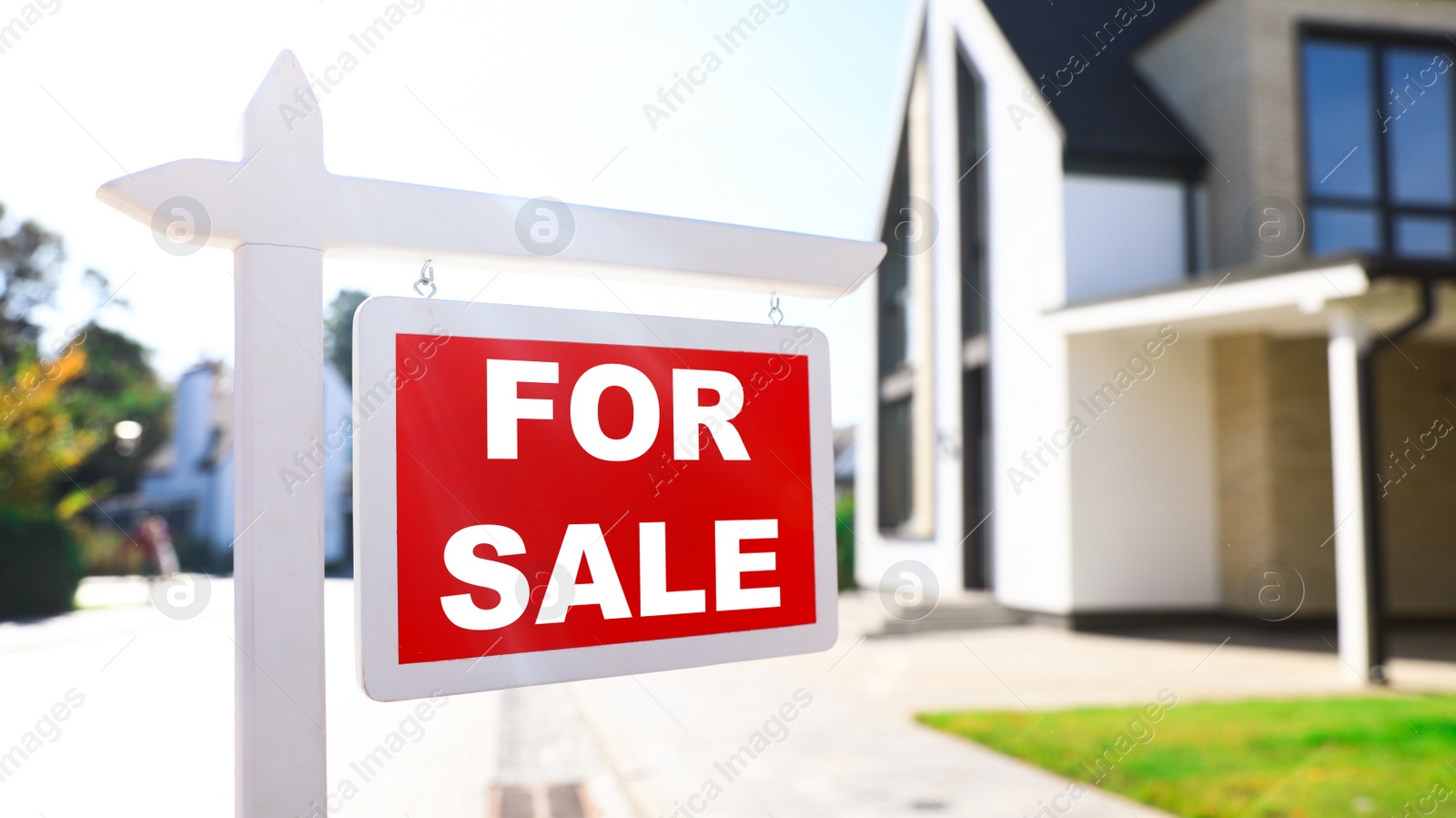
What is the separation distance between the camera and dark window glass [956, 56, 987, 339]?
15.4 meters

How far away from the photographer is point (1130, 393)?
12.5 meters

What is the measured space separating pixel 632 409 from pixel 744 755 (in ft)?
16.3

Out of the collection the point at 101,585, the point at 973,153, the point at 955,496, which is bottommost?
the point at 101,585

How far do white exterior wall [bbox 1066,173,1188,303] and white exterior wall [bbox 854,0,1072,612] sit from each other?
0.40 meters

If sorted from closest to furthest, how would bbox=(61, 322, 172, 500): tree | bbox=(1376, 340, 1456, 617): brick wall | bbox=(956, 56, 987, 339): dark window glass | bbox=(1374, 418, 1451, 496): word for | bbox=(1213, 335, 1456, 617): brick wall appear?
bbox=(1213, 335, 1456, 617): brick wall < bbox=(1376, 340, 1456, 617): brick wall < bbox=(1374, 418, 1451, 496): word for < bbox=(956, 56, 987, 339): dark window glass < bbox=(61, 322, 172, 500): tree

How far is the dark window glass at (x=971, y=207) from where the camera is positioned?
15.4 m

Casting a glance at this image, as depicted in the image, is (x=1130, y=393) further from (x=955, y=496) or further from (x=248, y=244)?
(x=248, y=244)

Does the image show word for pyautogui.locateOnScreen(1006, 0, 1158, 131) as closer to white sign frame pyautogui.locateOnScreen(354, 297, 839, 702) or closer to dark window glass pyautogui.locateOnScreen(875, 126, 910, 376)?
dark window glass pyautogui.locateOnScreen(875, 126, 910, 376)

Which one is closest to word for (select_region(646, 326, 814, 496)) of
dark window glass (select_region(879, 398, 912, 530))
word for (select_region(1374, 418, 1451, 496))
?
word for (select_region(1374, 418, 1451, 496))

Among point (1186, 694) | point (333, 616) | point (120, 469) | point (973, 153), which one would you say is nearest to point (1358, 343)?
point (1186, 694)

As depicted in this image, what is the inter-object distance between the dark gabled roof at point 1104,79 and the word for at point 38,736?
41.3 ft

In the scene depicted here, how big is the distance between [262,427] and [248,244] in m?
0.28

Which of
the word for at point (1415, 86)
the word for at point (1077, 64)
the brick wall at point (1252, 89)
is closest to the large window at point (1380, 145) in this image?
the word for at point (1415, 86)

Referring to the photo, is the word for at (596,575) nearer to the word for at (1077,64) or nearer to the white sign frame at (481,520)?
the white sign frame at (481,520)
